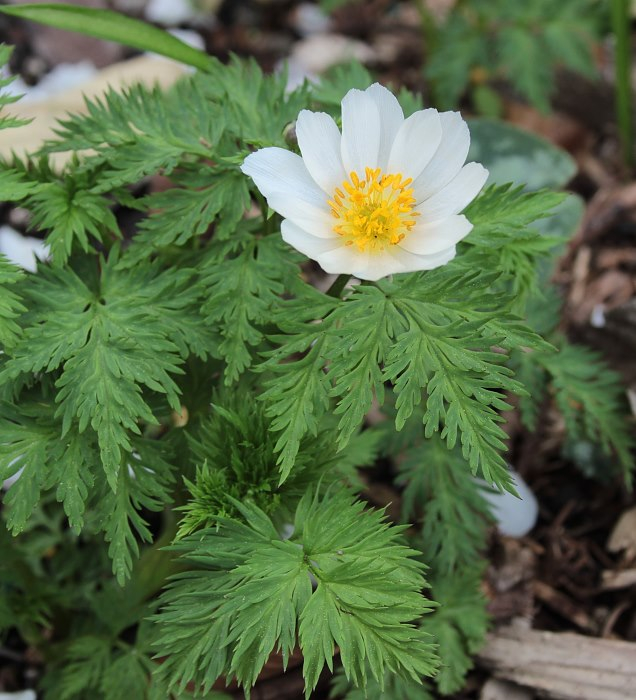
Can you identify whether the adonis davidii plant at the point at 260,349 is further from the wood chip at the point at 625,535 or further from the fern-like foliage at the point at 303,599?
the wood chip at the point at 625,535

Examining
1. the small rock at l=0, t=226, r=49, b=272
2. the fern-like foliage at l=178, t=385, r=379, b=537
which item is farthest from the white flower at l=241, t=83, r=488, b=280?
the small rock at l=0, t=226, r=49, b=272

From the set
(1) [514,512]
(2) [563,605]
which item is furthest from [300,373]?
(2) [563,605]

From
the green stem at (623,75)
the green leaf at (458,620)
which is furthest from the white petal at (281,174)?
the green stem at (623,75)

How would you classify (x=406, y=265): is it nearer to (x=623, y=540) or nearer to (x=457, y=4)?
(x=623, y=540)

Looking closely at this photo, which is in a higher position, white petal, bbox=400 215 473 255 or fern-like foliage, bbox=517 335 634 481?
white petal, bbox=400 215 473 255

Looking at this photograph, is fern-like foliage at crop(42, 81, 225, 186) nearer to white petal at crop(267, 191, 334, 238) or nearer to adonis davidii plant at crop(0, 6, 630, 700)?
adonis davidii plant at crop(0, 6, 630, 700)

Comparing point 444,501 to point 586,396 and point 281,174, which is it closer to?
point 586,396
